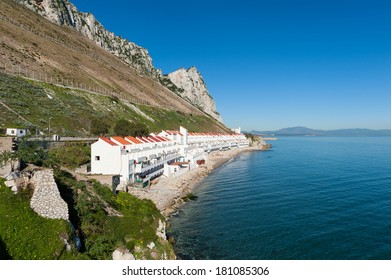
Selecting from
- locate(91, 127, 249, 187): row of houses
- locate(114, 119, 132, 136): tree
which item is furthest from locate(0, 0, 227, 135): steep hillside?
locate(91, 127, 249, 187): row of houses

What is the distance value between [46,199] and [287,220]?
3005cm

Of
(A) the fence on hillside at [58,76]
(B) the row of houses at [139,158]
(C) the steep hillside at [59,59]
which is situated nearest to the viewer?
(B) the row of houses at [139,158]

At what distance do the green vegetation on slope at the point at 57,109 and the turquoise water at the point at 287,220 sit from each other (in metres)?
36.9

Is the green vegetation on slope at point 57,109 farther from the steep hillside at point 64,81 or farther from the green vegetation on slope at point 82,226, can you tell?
the green vegetation on slope at point 82,226

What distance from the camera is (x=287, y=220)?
38.0 metres

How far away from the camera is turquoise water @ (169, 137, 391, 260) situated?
2936 centimetres

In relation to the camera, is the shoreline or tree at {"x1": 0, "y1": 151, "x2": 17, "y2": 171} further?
the shoreline

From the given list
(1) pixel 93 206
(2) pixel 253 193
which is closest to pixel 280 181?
(2) pixel 253 193

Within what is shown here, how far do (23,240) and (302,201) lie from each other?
41.7 metres

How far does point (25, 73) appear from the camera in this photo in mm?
91688

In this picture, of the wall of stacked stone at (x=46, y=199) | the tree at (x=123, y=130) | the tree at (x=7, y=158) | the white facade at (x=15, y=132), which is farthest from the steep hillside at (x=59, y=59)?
the wall of stacked stone at (x=46, y=199)

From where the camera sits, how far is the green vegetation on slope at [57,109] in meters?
61.8

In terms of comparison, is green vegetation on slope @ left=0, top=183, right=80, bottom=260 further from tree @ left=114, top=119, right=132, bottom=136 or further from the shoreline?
tree @ left=114, top=119, right=132, bottom=136

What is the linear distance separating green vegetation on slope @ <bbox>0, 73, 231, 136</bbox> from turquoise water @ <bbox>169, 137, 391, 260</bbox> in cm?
3692
